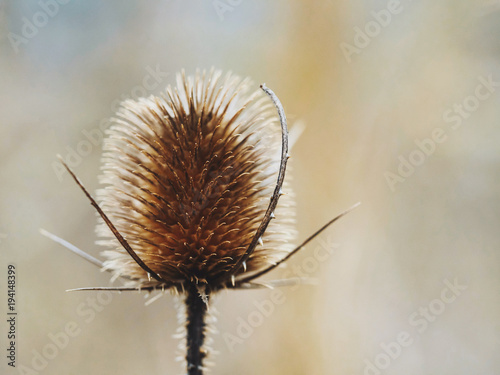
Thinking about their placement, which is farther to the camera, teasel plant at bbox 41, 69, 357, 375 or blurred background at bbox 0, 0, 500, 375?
blurred background at bbox 0, 0, 500, 375

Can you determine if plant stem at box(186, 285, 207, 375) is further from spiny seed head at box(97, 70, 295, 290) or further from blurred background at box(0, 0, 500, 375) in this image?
blurred background at box(0, 0, 500, 375)

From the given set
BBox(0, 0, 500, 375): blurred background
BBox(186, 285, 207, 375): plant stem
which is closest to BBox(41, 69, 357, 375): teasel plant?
BBox(186, 285, 207, 375): plant stem

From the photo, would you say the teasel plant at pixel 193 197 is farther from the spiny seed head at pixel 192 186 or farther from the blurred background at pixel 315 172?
the blurred background at pixel 315 172

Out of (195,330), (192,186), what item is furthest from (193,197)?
(195,330)

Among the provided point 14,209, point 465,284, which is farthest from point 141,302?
point 465,284

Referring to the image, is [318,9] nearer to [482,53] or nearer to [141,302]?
[482,53]

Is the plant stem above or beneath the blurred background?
beneath
